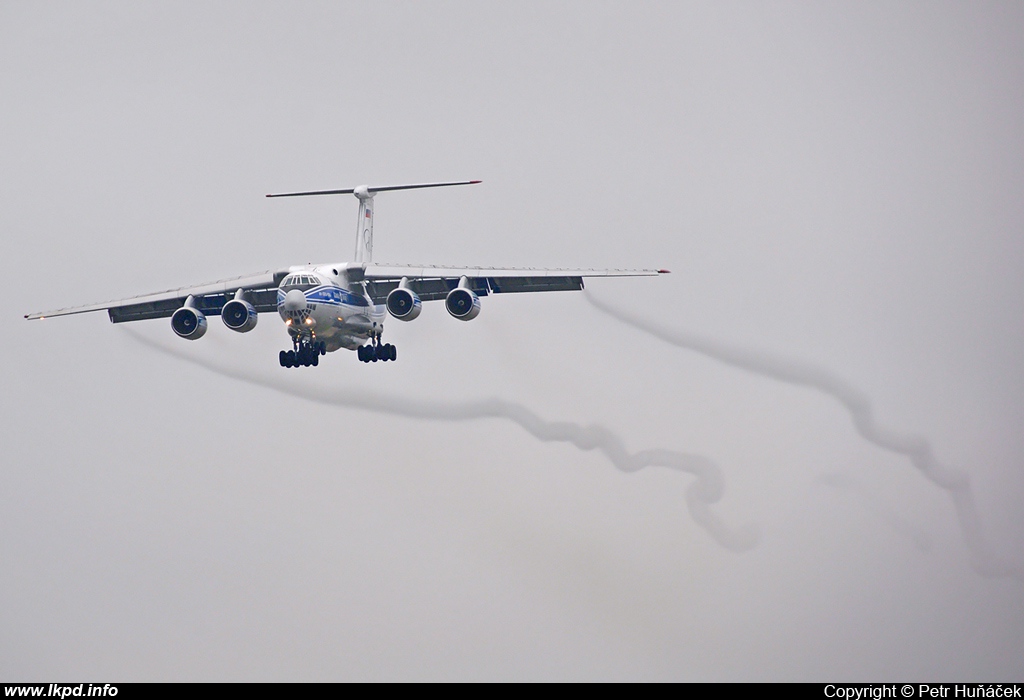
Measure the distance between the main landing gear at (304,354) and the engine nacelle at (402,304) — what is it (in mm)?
1577

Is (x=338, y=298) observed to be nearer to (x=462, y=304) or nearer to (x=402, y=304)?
(x=402, y=304)

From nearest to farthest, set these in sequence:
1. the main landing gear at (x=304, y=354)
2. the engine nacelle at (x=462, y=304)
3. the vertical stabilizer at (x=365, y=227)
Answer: the engine nacelle at (x=462, y=304) → the main landing gear at (x=304, y=354) → the vertical stabilizer at (x=365, y=227)

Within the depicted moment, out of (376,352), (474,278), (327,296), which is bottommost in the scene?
(376,352)

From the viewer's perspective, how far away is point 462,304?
79.7 ft

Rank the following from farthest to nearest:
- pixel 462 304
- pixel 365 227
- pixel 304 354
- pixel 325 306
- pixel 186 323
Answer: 1. pixel 365 227
2. pixel 304 354
3. pixel 186 323
4. pixel 462 304
5. pixel 325 306

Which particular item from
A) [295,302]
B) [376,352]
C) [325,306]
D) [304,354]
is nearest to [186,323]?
[304,354]

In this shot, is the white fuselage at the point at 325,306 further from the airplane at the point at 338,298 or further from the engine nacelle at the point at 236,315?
the engine nacelle at the point at 236,315

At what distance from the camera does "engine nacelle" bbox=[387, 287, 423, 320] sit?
24.9m

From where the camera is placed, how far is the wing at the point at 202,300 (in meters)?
25.6

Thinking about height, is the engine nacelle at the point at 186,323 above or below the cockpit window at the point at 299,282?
below

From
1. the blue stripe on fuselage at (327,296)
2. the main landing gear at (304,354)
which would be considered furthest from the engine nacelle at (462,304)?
the main landing gear at (304,354)

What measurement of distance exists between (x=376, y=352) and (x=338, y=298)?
277 cm
